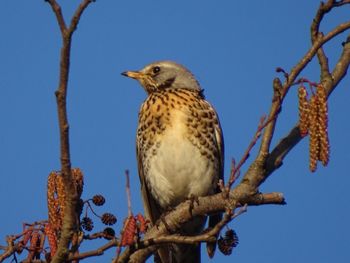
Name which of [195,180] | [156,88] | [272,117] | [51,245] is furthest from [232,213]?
[156,88]

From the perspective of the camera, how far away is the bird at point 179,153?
6363mm

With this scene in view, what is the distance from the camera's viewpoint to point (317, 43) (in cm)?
386

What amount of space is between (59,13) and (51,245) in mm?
1369

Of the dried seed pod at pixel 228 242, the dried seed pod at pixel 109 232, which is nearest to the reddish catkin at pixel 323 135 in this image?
the dried seed pod at pixel 228 242

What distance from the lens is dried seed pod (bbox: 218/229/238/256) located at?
13.8 ft

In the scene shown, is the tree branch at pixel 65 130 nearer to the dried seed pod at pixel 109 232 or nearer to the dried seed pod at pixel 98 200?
the dried seed pod at pixel 109 232

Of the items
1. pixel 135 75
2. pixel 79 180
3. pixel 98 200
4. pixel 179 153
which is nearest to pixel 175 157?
pixel 179 153

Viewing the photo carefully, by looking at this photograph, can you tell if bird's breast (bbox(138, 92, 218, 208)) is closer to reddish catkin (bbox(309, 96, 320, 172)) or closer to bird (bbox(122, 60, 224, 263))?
bird (bbox(122, 60, 224, 263))

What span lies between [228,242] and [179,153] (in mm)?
2164

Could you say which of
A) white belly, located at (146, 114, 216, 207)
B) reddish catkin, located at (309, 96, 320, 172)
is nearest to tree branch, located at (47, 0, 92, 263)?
reddish catkin, located at (309, 96, 320, 172)

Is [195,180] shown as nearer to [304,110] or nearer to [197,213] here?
[197,213]

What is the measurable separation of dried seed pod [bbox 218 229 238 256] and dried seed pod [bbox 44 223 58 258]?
108cm

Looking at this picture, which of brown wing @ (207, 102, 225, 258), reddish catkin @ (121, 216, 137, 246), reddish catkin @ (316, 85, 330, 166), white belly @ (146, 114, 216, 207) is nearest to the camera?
reddish catkin @ (121, 216, 137, 246)

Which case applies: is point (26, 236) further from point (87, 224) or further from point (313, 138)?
point (313, 138)
